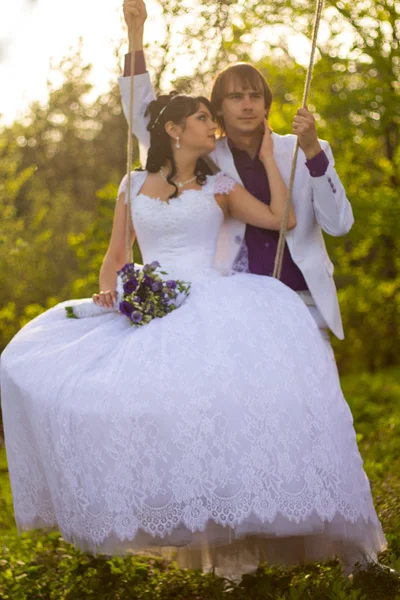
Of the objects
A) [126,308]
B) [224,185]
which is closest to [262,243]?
[224,185]

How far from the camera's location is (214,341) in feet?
11.8

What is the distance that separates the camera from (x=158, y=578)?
476cm

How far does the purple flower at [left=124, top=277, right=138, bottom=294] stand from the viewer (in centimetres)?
395

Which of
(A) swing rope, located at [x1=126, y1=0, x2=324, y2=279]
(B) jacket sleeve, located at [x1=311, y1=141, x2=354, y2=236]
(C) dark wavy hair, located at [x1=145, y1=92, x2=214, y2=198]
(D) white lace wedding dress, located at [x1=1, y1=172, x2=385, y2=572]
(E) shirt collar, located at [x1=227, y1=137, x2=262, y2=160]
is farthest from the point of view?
(E) shirt collar, located at [x1=227, y1=137, x2=262, y2=160]

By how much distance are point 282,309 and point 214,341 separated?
0.37m

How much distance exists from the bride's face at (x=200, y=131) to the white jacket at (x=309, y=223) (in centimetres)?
16

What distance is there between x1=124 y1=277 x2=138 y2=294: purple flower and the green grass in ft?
4.13

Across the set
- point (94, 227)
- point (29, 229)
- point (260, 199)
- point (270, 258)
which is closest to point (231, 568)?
point (270, 258)

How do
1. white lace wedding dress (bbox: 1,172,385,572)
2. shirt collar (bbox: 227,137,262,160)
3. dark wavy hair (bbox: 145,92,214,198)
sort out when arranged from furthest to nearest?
shirt collar (bbox: 227,137,262,160)
dark wavy hair (bbox: 145,92,214,198)
white lace wedding dress (bbox: 1,172,385,572)

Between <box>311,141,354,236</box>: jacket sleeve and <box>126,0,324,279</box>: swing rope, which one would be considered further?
<box>311,141,354,236</box>: jacket sleeve

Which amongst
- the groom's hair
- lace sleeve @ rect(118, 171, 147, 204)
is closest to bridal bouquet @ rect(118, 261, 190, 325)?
lace sleeve @ rect(118, 171, 147, 204)

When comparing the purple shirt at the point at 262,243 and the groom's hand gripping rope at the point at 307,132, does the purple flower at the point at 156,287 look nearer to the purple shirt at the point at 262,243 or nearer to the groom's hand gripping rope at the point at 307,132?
the purple shirt at the point at 262,243

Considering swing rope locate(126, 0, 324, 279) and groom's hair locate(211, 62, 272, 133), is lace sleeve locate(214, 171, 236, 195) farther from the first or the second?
groom's hair locate(211, 62, 272, 133)

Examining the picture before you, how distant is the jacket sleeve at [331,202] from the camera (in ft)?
13.6
